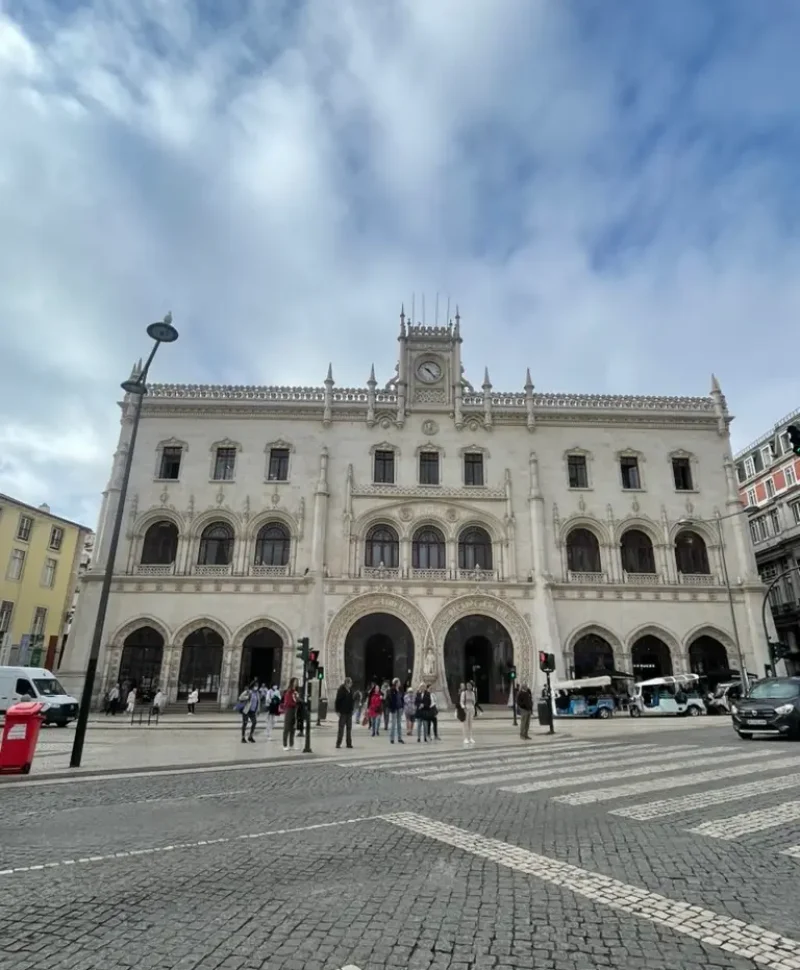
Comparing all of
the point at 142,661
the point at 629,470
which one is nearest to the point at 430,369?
the point at 629,470

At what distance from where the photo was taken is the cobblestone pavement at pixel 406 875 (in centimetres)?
370

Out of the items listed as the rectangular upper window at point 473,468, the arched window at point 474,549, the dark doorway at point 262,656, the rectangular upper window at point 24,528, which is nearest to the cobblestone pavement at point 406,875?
the dark doorway at point 262,656

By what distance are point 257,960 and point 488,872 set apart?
7.63ft

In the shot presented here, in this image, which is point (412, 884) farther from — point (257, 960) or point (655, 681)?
point (655, 681)

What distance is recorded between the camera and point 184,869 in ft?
17.2

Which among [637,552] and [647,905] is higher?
[637,552]

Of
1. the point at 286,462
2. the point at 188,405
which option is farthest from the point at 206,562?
the point at 188,405

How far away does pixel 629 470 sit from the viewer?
34.9 m

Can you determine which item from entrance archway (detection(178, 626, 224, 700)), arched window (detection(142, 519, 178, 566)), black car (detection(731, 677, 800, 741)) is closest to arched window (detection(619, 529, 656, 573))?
black car (detection(731, 677, 800, 741))

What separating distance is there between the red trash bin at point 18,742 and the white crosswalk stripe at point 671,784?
9.17 metres

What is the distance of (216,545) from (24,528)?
17.1 meters

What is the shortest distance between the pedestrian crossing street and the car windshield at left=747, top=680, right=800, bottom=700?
2.62 m

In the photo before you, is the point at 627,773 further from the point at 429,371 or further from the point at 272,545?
the point at 429,371

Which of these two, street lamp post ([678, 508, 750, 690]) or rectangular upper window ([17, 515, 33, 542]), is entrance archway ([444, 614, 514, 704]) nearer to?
street lamp post ([678, 508, 750, 690])
